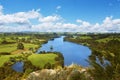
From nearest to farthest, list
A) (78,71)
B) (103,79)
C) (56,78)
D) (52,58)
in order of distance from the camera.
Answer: (103,79), (78,71), (56,78), (52,58)

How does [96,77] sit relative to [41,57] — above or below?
above

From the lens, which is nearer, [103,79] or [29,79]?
[103,79]

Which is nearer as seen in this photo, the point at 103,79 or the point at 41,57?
the point at 103,79

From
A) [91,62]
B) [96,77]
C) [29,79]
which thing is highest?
[91,62]

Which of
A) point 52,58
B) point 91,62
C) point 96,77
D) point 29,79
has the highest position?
point 91,62

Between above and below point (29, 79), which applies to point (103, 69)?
above

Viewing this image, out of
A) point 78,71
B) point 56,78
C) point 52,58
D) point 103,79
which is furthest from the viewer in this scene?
point 52,58

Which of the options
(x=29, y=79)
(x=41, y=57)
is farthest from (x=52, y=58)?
(x=29, y=79)

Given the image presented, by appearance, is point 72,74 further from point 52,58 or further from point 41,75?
point 52,58

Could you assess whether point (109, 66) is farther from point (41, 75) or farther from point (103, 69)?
point (41, 75)
